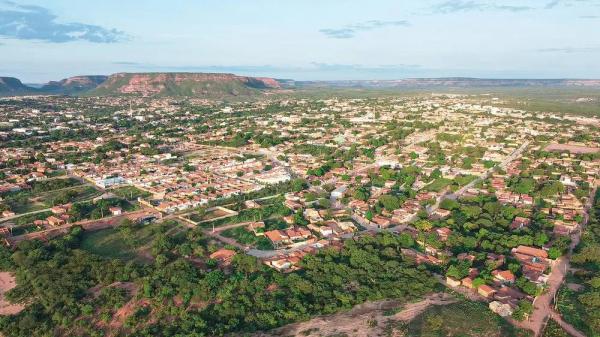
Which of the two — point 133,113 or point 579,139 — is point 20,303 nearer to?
point 579,139

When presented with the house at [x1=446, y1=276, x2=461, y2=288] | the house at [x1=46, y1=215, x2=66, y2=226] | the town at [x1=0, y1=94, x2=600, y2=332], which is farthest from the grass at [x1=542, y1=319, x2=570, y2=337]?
the house at [x1=46, y1=215, x2=66, y2=226]

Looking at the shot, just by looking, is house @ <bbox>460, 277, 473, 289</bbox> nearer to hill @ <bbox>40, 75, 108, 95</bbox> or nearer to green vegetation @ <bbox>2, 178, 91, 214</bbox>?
green vegetation @ <bbox>2, 178, 91, 214</bbox>

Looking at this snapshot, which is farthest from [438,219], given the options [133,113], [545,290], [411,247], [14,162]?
[133,113]

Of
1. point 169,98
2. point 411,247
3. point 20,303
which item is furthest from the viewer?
point 169,98

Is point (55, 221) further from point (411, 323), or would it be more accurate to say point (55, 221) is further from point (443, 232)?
point (443, 232)

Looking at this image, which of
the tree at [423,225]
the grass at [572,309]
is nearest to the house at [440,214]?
the tree at [423,225]
